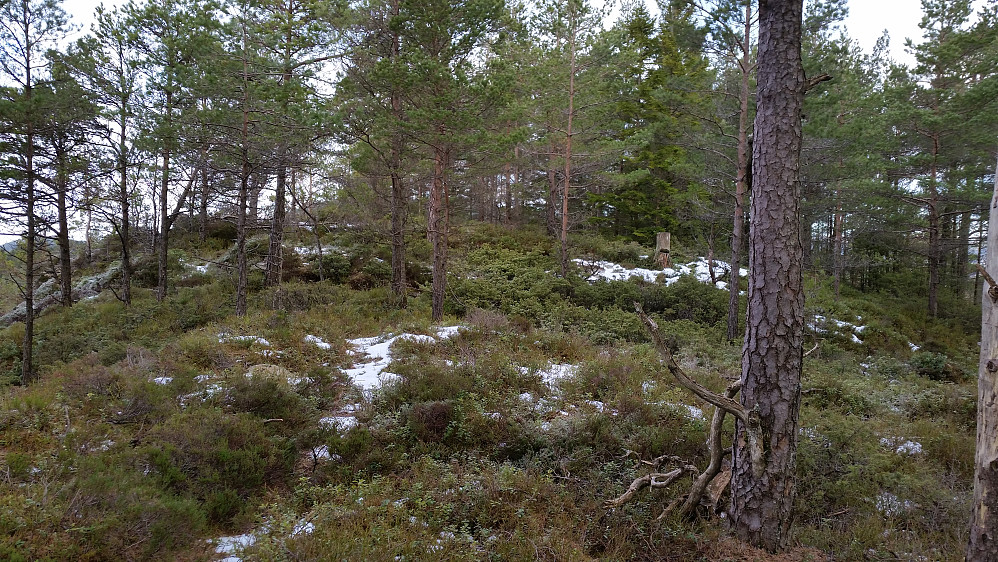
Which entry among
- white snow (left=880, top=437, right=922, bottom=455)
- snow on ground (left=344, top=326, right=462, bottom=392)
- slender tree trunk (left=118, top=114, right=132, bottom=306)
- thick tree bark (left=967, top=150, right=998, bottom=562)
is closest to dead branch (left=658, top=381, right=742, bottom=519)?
thick tree bark (left=967, top=150, right=998, bottom=562)

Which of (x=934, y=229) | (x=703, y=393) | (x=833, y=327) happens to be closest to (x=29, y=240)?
(x=703, y=393)

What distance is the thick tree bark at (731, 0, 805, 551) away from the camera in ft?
10.4

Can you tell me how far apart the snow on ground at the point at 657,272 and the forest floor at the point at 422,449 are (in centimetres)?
594

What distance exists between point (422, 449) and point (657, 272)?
14.2 meters

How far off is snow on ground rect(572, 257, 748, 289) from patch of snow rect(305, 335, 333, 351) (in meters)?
9.64

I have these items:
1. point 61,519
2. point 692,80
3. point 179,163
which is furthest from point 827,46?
point 179,163

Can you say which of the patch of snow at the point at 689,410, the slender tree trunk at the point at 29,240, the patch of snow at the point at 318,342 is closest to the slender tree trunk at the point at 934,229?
the patch of snow at the point at 689,410

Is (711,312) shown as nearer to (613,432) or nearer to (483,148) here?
(483,148)

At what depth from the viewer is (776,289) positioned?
3.17 meters

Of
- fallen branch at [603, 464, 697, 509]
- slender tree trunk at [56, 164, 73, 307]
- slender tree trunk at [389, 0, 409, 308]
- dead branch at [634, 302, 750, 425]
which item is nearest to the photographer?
dead branch at [634, 302, 750, 425]

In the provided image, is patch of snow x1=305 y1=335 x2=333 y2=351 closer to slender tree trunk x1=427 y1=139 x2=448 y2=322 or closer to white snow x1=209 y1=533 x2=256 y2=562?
slender tree trunk x1=427 y1=139 x2=448 y2=322

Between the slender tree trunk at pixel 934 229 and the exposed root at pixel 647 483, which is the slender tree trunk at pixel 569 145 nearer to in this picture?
the exposed root at pixel 647 483

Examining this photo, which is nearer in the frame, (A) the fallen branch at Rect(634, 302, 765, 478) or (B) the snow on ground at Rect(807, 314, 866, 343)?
(A) the fallen branch at Rect(634, 302, 765, 478)

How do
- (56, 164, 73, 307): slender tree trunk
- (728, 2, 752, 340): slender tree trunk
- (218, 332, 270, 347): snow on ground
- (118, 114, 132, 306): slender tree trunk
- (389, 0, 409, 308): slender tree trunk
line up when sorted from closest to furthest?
(218, 332, 270, 347): snow on ground < (56, 164, 73, 307): slender tree trunk < (389, 0, 409, 308): slender tree trunk < (728, 2, 752, 340): slender tree trunk < (118, 114, 132, 306): slender tree trunk
